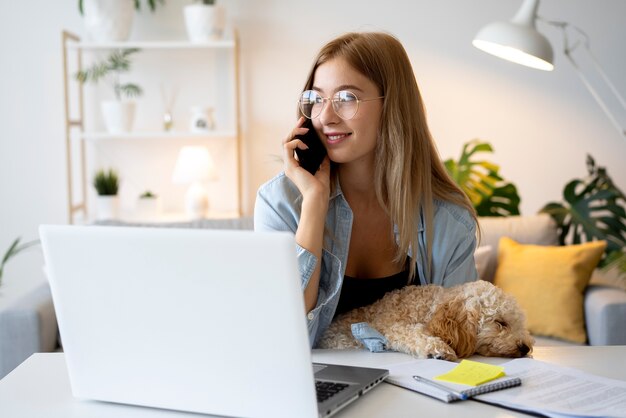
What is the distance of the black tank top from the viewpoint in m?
1.72

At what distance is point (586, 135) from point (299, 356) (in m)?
3.22

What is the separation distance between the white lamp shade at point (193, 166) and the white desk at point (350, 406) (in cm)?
220

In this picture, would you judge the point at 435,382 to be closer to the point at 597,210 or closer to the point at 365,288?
the point at 365,288

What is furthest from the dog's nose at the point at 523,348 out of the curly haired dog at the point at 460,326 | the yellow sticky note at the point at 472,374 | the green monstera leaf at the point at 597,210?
the green monstera leaf at the point at 597,210

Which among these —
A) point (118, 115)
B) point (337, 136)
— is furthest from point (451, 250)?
point (118, 115)

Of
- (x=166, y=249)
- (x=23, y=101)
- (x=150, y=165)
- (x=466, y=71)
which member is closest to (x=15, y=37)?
(x=23, y=101)

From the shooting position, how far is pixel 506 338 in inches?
56.0

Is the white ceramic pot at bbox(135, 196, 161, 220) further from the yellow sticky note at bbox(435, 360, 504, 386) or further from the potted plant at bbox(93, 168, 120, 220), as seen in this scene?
the yellow sticky note at bbox(435, 360, 504, 386)

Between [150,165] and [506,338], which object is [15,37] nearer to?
[150,165]

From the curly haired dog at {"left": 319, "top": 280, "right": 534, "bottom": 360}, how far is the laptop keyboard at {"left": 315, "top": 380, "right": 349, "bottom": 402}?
247 millimetres

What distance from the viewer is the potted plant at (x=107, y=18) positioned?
11.7 ft

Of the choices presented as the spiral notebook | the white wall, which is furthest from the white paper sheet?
the white wall

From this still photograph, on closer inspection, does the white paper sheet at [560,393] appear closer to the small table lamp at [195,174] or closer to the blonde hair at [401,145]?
the blonde hair at [401,145]

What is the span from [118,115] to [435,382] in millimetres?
2732
